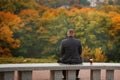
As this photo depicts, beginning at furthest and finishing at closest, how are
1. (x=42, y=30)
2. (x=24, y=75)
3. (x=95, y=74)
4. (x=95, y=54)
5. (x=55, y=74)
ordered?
(x=42, y=30), (x=95, y=54), (x=95, y=74), (x=55, y=74), (x=24, y=75)

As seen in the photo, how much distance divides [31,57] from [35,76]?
3.71 m

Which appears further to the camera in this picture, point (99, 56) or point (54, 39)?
point (54, 39)

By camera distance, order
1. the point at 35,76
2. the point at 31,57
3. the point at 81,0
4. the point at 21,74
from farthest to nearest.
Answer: the point at 81,0, the point at 31,57, the point at 35,76, the point at 21,74

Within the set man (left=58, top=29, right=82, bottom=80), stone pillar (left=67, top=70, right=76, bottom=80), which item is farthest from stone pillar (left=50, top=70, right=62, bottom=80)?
man (left=58, top=29, right=82, bottom=80)

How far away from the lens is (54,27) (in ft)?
39.2

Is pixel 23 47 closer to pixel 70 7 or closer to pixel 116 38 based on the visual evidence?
pixel 70 7

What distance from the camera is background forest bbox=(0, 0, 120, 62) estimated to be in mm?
11375

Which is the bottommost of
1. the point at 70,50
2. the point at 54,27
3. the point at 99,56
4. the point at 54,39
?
the point at 99,56

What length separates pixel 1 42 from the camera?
447 inches

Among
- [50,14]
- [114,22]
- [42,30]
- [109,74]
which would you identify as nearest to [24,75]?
[109,74]

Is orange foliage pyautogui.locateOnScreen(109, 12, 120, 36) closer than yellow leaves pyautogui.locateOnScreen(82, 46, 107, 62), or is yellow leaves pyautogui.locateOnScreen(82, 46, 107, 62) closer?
yellow leaves pyautogui.locateOnScreen(82, 46, 107, 62)

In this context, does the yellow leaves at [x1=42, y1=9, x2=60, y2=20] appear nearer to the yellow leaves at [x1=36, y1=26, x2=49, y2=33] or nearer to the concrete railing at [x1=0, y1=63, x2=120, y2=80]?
the yellow leaves at [x1=36, y1=26, x2=49, y2=33]

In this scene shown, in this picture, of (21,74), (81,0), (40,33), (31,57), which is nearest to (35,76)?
(21,74)

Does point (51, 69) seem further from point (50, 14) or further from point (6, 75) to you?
point (50, 14)
